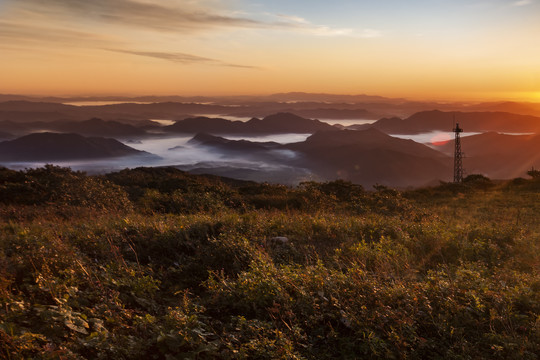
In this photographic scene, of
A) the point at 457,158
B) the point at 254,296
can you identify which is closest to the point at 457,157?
the point at 457,158

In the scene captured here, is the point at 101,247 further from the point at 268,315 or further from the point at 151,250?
the point at 268,315

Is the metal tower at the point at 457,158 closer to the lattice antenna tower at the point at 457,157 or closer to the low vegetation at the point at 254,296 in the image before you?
the lattice antenna tower at the point at 457,157

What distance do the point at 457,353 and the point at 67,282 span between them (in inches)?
230

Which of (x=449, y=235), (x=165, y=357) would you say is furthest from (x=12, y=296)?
(x=449, y=235)

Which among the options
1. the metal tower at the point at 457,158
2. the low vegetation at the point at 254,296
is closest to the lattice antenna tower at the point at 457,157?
the metal tower at the point at 457,158

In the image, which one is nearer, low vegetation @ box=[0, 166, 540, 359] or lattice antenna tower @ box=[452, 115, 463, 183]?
low vegetation @ box=[0, 166, 540, 359]

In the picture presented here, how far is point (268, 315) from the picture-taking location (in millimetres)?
5184

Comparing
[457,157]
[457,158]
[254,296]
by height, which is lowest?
[457,158]

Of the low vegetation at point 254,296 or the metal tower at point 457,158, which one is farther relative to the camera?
the metal tower at point 457,158

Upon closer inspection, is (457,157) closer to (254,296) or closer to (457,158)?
(457,158)

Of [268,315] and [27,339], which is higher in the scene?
[27,339]

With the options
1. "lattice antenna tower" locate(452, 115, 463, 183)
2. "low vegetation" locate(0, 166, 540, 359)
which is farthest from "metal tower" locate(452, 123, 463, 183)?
"low vegetation" locate(0, 166, 540, 359)

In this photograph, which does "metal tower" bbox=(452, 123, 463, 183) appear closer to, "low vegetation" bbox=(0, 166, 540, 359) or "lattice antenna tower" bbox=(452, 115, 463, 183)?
"lattice antenna tower" bbox=(452, 115, 463, 183)

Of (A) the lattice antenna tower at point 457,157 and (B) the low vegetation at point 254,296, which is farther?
(A) the lattice antenna tower at point 457,157
